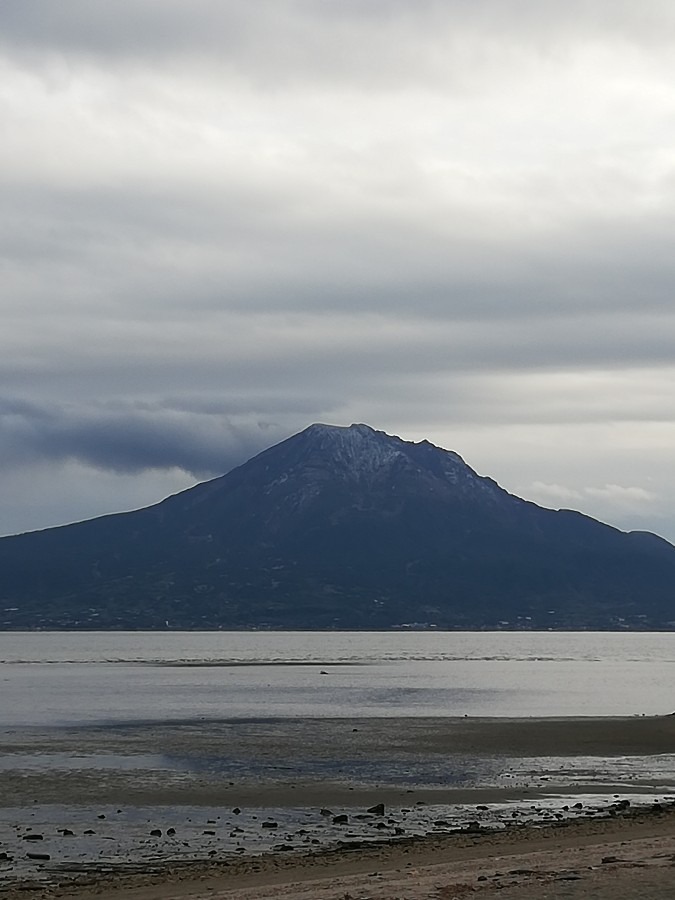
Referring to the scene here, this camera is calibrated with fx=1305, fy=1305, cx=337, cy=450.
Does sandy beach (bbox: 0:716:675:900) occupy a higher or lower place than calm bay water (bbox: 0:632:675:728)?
higher

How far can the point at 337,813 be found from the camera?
3772cm

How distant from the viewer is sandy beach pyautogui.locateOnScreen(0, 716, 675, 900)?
25.2 metres

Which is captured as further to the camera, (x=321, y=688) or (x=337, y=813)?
(x=321, y=688)

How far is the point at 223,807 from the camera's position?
128 feet

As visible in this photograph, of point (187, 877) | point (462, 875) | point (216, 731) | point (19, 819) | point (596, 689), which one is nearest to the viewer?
point (462, 875)

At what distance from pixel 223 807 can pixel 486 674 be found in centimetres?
10664

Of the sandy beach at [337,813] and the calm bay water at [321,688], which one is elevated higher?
the sandy beach at [337,813]

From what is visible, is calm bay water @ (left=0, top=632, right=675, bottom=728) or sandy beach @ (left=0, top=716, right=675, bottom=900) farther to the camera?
calm bay water @ (left=0, top=632, right=675, bottom=728)

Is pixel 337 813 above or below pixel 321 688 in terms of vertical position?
above

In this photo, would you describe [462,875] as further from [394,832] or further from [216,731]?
[216,731]

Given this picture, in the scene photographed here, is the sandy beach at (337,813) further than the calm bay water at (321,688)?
No

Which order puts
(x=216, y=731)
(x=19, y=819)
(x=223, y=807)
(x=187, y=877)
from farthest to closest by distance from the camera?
1. (x=216, y=731)
2. (x=223, y=807)
3. (x=19, y=819)
4. (x=187, y=877)

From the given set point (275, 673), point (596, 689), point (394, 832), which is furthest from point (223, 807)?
point (275, 673)

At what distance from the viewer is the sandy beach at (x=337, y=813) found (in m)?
25.2
